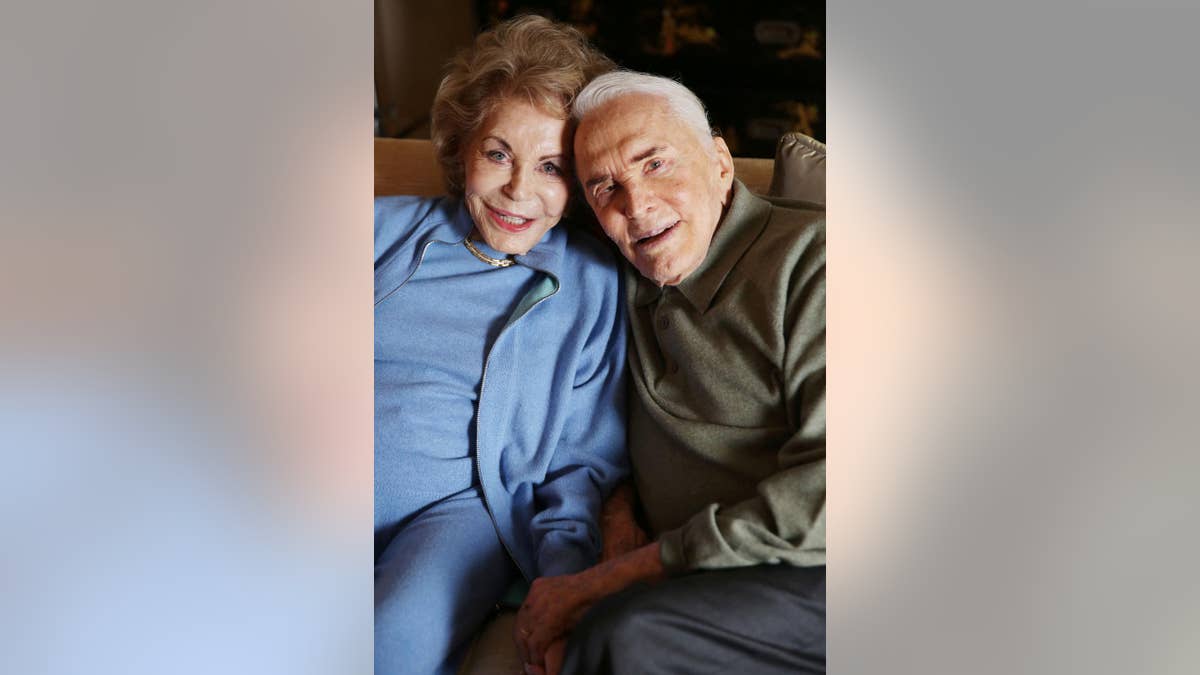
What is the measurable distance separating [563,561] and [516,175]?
0.50 metres

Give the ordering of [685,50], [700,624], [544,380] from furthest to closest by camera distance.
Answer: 1. [685,50]
2. [544,380]
3. [700,624]

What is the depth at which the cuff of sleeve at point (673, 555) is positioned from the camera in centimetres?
119

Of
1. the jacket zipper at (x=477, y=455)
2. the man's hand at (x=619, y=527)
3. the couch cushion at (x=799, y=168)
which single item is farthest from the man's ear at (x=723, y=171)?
the man's hand at (x=619, y=527)

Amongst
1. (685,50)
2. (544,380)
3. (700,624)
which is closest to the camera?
(700,624)

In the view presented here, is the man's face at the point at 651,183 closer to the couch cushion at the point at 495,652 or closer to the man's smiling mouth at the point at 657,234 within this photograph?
the man's smiling mouth at the point at 657,234

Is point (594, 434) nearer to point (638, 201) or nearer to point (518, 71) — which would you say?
point (638, 201)

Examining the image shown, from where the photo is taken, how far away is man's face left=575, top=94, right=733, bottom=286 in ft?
4.00

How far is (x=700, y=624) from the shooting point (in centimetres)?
117

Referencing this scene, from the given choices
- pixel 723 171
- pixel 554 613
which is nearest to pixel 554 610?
pixel 554 613

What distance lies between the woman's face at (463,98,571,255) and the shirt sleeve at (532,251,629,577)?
4.8 inches

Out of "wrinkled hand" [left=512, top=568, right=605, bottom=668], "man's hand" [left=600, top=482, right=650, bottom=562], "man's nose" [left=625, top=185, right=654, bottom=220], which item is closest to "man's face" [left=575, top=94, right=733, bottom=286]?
"man's nose" [left=625, top=185, right=654, bottom=220]
